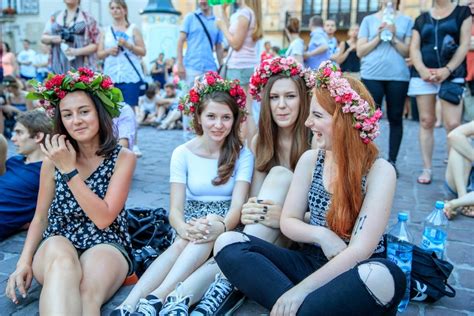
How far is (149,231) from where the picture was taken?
11.1ft

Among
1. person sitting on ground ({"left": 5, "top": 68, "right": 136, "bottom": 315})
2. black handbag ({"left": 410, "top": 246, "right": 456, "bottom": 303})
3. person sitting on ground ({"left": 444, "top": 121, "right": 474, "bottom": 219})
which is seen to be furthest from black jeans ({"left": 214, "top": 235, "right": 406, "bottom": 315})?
person sitting on ground ({"left": 444, "top": 121, "right": 474, "bottom": 219})

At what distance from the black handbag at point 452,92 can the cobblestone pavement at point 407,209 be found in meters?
0.95

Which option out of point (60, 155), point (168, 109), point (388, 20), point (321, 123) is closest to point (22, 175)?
point (60, 155)

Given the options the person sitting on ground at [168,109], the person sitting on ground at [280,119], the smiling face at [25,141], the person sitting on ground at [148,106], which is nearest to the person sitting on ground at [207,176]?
the person sitting on ground at [280,119]

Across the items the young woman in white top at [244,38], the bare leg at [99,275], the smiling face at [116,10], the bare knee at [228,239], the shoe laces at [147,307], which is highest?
the smiling face at [116,10]

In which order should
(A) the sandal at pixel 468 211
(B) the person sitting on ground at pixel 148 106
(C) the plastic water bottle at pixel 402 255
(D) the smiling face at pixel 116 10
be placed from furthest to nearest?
(B) the person sitting on ground at pixel 148 106
(D) the smiling face at pixel 116 10
(A) the sandal at pixel 468 211
(C) the plastic water bottle at pixel 402 255

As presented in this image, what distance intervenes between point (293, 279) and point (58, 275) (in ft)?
3.79

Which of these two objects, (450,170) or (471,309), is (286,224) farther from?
(450,170)

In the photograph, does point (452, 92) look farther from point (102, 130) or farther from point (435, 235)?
point (102, 130)

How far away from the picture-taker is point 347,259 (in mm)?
2193

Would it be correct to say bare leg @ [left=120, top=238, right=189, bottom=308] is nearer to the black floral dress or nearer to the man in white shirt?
the black floral dress

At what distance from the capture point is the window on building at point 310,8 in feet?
78.0

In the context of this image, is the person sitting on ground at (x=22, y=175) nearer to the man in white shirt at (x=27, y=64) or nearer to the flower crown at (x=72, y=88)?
the flower crown at (x=72, y=88)

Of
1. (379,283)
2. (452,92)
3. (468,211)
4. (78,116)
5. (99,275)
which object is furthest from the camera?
(452,92)
